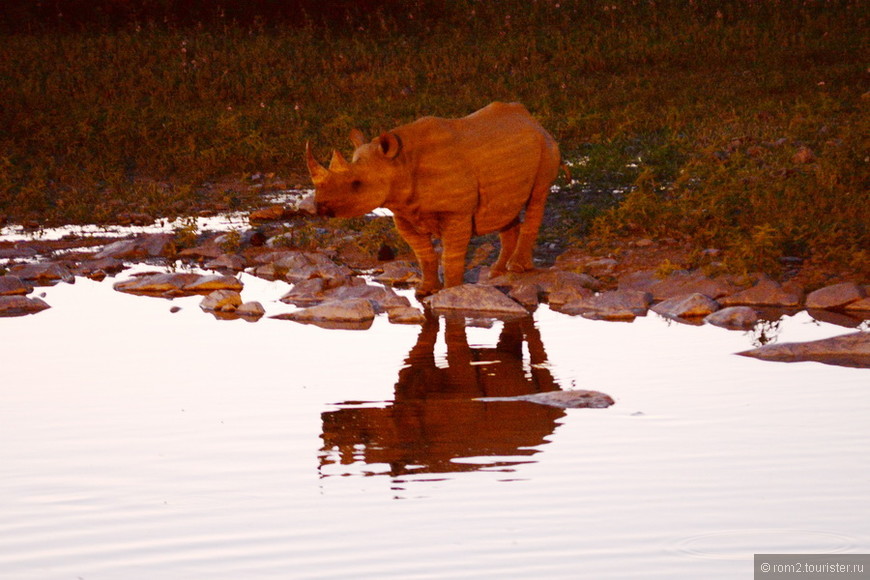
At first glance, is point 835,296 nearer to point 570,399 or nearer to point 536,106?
point 570,399

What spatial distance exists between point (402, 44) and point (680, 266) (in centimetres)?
1334

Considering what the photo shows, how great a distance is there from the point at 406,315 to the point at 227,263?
129 inches

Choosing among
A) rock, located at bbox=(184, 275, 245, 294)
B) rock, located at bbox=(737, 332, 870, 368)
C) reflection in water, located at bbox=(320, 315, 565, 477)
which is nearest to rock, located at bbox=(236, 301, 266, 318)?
rock, located at bbox=(184, 275, 245, 294)

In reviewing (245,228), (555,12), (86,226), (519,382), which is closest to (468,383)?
(519,382)

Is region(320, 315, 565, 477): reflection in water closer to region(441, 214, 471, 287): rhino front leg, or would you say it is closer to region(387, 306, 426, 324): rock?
region(387, 306, 426, 324): rock

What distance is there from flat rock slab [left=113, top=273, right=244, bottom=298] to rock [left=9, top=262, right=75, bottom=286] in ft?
2.41

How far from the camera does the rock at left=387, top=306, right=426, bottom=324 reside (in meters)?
9.73

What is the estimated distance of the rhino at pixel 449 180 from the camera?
31.8 ft

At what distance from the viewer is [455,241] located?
10273 millimetres

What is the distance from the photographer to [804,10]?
79.4 ft

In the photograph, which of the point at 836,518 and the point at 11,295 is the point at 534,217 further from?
the point at 836,518

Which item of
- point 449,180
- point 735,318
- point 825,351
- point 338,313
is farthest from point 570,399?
point 449,180

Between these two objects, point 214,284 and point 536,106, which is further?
point 536,106

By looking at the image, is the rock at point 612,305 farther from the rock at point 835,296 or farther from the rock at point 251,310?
the rock at point 251,310
